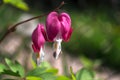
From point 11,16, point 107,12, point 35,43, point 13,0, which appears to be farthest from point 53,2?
point 35,43

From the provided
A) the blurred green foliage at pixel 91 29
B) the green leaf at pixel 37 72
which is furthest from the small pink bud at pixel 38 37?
the blurred green foliage at pixel 91 29

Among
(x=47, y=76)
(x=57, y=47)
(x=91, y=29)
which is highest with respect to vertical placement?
(x=91, y=29)

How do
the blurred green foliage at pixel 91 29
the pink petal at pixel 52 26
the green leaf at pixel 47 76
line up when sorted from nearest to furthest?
1. the green leaf at pixel 47 76
2. the pink petal at pixel 52 26
3. the blurred green foliage at pixel 91 29

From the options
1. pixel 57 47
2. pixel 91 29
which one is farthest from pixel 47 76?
pixel 91 29

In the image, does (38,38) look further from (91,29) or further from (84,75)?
(91,29)

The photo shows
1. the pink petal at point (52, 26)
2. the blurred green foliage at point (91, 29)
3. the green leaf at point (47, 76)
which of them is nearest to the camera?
the green leaf at point (47, 76)

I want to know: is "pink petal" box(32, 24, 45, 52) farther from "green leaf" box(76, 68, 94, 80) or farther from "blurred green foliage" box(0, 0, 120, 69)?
"blurred green foliage" box(0, 0, 120, 69)

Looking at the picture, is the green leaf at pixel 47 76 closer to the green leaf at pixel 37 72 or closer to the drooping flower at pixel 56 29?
the green leaf at pixel 37 72

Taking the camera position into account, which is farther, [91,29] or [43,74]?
[91,29]

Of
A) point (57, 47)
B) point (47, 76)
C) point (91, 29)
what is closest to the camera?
point (47, 76)

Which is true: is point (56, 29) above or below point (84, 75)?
above

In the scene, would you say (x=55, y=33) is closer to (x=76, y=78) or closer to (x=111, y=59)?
(x=76, y=78)
